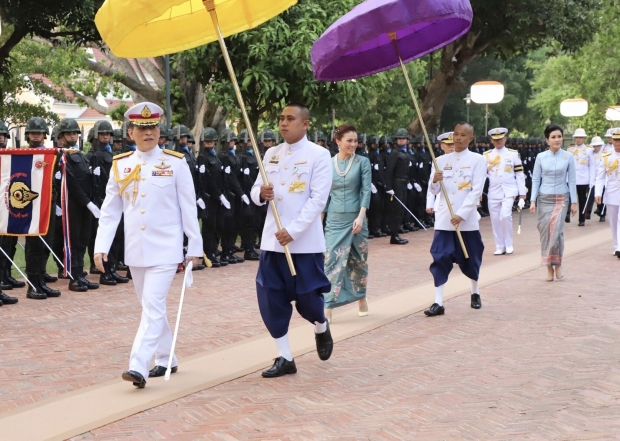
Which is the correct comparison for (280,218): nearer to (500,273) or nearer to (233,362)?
(233,362)

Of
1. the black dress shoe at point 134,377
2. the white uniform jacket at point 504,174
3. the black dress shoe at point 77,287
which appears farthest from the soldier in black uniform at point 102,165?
the white uniform jacket at point 504,174

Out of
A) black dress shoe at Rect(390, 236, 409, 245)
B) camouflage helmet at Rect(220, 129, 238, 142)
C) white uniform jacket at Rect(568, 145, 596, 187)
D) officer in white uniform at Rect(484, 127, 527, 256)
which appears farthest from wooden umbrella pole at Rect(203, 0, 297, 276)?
white uniform jacket at Rect(568, 145, 596, 187)

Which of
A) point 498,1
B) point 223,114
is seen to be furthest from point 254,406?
point 498,1

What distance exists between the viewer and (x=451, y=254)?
10438 mm

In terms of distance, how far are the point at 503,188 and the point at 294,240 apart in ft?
33.3

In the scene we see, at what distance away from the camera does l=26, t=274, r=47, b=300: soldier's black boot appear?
11.8 m

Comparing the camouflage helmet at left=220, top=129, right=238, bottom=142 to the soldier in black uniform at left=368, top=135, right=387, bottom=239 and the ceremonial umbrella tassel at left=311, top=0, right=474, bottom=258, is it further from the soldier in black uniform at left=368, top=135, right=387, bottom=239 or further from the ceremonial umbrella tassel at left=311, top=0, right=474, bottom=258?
the ceremonial umbrella tassel at left=311, top=0, right=474, bottom=258

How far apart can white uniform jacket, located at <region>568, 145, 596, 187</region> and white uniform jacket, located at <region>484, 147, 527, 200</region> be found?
735 cm

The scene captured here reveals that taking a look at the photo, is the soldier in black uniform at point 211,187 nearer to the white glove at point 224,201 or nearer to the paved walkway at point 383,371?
the white glove at point 224,201

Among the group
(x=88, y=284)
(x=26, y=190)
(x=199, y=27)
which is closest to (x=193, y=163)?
(x=88, y=284)

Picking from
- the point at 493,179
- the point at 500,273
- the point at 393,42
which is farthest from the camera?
the point at 493,179

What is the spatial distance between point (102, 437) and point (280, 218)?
2269 mm

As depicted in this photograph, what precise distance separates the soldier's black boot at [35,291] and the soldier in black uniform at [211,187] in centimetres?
357

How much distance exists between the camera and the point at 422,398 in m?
6.86
